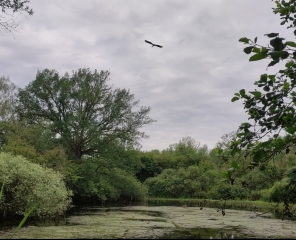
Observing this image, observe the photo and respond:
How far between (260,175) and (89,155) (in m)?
14.4

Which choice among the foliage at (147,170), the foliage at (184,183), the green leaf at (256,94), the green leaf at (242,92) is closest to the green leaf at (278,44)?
the green leaf at (256,94)

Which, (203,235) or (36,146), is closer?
(203,235)

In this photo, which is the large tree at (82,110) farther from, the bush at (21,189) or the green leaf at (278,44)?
the green leaf at (278,44)

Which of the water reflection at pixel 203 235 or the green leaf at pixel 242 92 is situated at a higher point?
the green leaf at pixel 242 92

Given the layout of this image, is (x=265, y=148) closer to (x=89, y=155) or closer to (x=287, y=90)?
(x=287, y=90)

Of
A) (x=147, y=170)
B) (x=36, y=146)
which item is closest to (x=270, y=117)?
(x=36, y=146)

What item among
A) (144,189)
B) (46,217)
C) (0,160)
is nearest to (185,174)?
(144,189)

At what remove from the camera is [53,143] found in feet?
87.5

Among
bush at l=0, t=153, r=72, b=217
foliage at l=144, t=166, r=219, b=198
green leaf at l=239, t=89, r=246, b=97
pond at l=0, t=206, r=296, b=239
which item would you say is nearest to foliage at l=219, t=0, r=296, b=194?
green leaf at l=239, t=89, r=246, b=97

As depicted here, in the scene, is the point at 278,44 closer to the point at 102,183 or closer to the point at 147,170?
the point at 102,183

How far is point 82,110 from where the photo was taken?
2914cm

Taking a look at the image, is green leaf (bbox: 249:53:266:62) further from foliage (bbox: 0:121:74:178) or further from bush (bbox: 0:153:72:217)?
foliage (bbox: 0:121:74:178)

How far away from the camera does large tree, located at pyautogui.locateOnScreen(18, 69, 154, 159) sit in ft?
92.0

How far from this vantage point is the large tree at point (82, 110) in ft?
92.0
